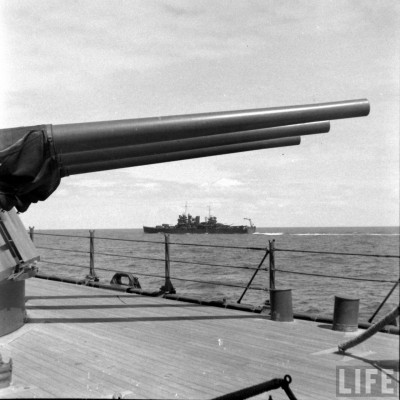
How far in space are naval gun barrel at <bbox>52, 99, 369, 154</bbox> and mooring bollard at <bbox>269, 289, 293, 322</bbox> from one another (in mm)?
2479

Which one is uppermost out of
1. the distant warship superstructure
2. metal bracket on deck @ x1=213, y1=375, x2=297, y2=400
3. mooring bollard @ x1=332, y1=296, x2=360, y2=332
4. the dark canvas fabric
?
the dark canvas fabric

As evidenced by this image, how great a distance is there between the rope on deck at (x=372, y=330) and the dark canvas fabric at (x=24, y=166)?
2653 millimetres

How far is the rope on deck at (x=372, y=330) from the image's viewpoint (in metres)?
3.02

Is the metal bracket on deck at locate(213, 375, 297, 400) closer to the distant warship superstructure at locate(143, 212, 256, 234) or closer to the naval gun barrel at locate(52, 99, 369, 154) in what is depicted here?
the naval gun barrel at locate(52, 99, 369, 154)

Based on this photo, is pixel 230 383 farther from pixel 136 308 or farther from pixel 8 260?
pixel 136 308

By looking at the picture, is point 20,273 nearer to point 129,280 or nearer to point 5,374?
point 5,374

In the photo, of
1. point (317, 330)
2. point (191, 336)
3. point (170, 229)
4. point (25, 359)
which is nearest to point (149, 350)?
point (191, 336)

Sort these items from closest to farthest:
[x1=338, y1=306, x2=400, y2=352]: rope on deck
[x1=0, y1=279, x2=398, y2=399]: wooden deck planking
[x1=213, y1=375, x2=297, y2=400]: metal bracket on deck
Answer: [x1=213, y1=375, x2=297, y2=400]: metal bracket on deck < [x1=338, y1=306, x2=400, y2=352]: rope on deck < [x1=0, y1=279, x2=398, y2=399]: wooden deck planking

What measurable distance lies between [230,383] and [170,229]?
105368 mm

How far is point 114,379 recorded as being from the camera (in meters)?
4.29

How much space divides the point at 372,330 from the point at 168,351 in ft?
6.74

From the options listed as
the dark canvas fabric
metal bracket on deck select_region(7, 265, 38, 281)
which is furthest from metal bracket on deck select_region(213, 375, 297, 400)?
metal bracket on deck select_region(7, 265, 38, 281)

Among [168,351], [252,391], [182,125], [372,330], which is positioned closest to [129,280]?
[168,351]

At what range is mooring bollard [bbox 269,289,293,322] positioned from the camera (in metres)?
6.60
